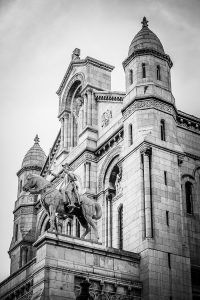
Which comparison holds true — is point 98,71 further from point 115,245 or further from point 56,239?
point 56,239

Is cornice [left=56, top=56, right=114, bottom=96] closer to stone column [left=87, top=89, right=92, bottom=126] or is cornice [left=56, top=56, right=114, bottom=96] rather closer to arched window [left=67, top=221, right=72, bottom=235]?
stone column [left=87, top=89, right=92, bottom=126]

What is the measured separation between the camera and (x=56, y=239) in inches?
1312

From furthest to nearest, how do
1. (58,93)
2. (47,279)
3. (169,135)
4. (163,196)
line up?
(58,93) < (169,135) < (163,196) < (47,279)

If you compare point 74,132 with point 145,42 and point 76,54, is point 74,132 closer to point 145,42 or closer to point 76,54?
point 76,54

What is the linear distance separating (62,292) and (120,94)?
61.8 feet

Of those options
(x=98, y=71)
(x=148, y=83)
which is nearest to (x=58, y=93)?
(x=98, y=71)

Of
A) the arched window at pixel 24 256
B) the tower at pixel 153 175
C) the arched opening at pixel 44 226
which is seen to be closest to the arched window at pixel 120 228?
the tower at pixel 153 175

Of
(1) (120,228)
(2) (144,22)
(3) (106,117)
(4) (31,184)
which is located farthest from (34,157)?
(4) (31,184)

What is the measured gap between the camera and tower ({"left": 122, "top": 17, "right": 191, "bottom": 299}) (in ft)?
114

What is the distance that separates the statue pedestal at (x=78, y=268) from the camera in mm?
32125

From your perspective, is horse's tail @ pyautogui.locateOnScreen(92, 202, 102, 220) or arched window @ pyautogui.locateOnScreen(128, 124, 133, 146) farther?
arched window @ pyautogui.locateOnScreen(128, 124, 133, 146)

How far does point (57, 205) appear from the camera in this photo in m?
36.1

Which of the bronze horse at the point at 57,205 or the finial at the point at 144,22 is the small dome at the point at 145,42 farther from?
the bronze horse at the point at 57,205

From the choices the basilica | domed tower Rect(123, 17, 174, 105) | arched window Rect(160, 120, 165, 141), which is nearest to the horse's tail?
the basilica
